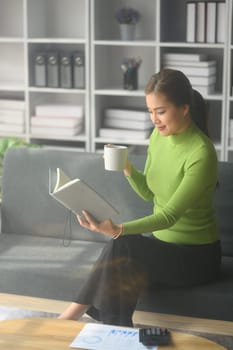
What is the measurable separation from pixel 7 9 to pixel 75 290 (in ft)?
8.41

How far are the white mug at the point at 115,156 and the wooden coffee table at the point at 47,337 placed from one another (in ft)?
2.15

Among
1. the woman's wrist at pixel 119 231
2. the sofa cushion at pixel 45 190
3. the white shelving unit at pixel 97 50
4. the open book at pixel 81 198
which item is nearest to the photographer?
the open book at pixel 81 198

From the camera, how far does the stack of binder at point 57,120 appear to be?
176 inches

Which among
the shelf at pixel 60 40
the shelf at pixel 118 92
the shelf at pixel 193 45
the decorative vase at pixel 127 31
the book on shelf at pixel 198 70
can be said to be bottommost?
the shelf at pixel 118 92

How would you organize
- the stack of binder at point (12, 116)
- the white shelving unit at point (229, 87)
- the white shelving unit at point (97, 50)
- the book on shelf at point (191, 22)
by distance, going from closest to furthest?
the white shelving unit at point (229, 87), the book on shelf at point (191, 22), the white shelving unit at point (97, 50), the stack of binder at point (12, 116)

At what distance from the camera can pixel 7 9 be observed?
4.70 meters

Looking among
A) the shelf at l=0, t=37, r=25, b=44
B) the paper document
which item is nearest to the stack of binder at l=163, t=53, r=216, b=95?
the shelf at l=0, t=37, r=25, b=44

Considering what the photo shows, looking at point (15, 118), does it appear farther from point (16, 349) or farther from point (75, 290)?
point (16, 349)

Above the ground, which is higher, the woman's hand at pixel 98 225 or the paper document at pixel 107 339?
the woman's hand at pixel 98 225

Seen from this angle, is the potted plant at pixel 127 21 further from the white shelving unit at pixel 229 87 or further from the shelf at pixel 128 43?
the white shelving unit at pixel 229 87

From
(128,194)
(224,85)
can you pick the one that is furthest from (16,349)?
(224,85)

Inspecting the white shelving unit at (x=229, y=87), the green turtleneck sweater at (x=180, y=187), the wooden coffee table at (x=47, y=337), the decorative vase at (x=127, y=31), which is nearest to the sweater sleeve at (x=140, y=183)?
the green turtleneck sweater at (x=180, y=187)

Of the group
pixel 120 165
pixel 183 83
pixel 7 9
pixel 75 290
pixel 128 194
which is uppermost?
pixel 7 9

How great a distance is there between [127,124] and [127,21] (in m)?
0.64
